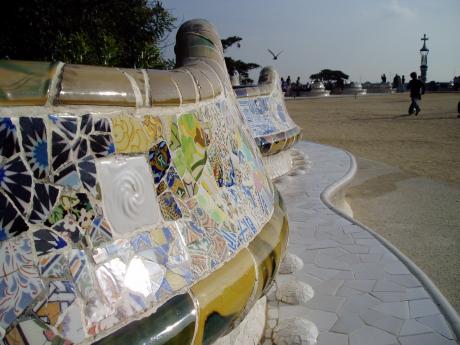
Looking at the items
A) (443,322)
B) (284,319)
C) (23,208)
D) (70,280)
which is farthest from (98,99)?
(443,322)

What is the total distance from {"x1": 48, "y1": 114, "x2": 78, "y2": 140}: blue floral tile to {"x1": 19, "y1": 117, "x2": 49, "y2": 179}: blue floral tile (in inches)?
1.1

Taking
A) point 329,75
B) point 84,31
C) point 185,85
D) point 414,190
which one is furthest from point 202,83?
point 329,75

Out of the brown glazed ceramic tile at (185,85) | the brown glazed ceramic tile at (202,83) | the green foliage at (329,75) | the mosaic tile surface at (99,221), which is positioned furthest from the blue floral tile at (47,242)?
the green foliage at (329,75)

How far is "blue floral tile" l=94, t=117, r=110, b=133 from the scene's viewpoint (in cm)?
100

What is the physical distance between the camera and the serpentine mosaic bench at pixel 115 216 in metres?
0.87

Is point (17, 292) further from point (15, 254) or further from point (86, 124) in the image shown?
point (86, 124)

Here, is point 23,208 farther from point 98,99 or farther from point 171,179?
point 171,179

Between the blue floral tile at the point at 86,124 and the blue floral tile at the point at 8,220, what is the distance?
227 mm

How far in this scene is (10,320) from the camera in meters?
0.83

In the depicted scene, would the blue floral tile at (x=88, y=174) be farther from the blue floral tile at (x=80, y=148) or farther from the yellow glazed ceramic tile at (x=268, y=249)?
the yellow glazed ceramic tile at (x=268, y=249)

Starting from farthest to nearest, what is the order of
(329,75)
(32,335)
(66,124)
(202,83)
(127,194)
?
(329,75)
(202,83)
(127,194)
(66,124)
(32,335)

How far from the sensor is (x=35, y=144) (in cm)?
90

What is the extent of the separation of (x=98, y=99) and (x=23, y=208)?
0.30 m

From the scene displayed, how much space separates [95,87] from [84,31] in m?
8.85
